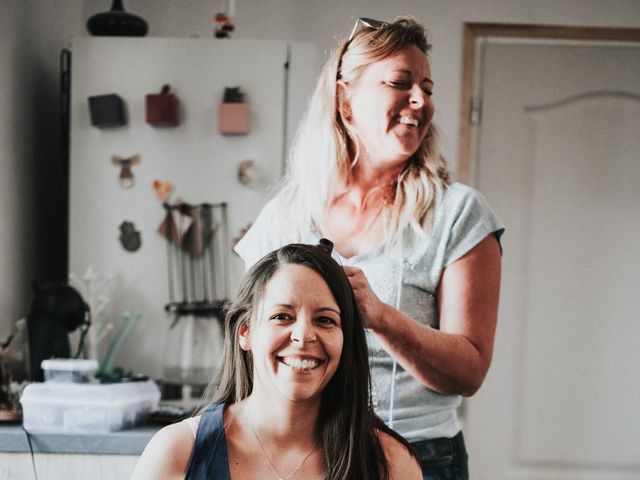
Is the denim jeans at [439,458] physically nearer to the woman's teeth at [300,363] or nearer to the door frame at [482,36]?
the woman's teeth at [300,363]

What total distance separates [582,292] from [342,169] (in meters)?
1.91

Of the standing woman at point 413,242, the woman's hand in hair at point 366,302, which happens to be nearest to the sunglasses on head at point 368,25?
the standing woman at point 413,242

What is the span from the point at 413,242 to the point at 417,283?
0.21 ft

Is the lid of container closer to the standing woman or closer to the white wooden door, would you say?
the standing woman

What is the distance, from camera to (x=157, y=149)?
7.54ft

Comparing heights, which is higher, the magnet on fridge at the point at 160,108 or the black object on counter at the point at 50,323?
the magnet on fridge at the point at 160,108

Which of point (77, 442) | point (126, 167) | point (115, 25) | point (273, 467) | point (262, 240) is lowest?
point (77, 442)

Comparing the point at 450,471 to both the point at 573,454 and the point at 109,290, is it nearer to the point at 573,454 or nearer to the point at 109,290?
the point at 109,290

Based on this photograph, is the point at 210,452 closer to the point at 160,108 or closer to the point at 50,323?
the point at 50,323

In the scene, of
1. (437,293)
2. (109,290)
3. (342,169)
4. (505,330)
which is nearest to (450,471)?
(437,293)

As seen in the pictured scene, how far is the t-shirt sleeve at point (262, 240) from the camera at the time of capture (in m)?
1.25

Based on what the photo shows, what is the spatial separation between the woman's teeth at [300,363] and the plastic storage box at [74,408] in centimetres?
103

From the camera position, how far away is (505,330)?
2.91 meters

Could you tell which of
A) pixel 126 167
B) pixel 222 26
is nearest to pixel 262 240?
pixel 126 167
